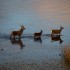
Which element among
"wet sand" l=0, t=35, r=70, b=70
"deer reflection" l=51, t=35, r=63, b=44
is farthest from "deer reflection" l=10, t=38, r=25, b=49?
"deer reflection" l=51, t=35, r=63, b=44

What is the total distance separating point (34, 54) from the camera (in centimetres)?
436

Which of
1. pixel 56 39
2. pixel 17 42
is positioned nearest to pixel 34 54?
pixel 17 42

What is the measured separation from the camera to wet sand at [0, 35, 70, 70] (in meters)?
3.66

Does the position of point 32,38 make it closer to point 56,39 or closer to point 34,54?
point 56,39

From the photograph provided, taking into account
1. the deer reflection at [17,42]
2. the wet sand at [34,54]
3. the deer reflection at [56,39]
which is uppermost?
the deer reflection at [56,39]

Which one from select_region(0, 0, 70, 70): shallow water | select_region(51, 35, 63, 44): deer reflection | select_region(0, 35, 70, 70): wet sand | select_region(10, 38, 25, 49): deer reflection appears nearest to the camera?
select_region(0, 35, 70, 70): wet sand

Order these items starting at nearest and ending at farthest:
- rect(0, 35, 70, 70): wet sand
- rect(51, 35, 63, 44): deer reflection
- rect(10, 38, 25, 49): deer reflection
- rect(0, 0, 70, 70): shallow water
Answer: rect(0, 35, 70, 70): wet sand
rect(0, 0, 70, 70): shallow water
rect(10, 38, 25, 49): deer reflection
rect(51, 35, 63, 44): deer reflection

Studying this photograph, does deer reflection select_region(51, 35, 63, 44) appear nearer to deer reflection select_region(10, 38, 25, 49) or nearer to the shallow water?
the shallow water

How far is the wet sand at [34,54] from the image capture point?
3.66 m

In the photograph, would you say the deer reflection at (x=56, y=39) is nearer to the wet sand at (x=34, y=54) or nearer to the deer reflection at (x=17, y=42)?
the wet sand at (x=34, y=54)

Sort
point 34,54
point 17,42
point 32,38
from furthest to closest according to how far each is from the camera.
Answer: point 32,38, point 17,42, point 34,54

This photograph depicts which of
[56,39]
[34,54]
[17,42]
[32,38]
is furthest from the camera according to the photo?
[32,38]

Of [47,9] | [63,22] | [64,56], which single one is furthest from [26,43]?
[47,9]

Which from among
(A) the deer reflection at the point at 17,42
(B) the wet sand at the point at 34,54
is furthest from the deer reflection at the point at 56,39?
(A) the deer reflection at the point at 17,42
